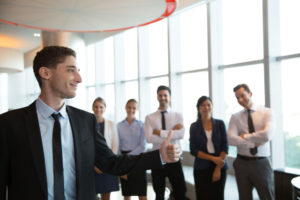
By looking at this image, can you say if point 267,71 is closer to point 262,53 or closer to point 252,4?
point 262,53

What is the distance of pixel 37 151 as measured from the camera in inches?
57.8

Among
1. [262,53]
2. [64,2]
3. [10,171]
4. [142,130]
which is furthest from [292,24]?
[10,171]

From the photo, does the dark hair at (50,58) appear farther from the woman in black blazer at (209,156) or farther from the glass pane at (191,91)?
the glass pane at (191,91)

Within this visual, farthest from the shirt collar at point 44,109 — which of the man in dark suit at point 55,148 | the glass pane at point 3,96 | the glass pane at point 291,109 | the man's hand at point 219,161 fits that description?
the glass pane at point 3,96

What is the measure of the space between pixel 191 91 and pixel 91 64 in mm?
5734

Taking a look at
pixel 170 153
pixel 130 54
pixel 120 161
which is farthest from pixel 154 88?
pixel 170 153

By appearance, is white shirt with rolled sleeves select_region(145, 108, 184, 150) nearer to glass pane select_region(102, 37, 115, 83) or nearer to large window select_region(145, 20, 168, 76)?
large window select_region(145, 20, 168, 76)

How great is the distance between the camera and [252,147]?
11.4 feet

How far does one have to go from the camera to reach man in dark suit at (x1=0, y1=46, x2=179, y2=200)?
1453 mm

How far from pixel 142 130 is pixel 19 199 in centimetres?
332

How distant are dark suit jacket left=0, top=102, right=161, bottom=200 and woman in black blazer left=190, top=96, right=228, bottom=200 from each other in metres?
2.09

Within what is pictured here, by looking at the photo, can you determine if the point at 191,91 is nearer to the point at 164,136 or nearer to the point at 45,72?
the point at 164,136

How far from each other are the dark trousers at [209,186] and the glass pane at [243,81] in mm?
2605

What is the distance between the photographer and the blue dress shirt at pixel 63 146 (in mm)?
1510
